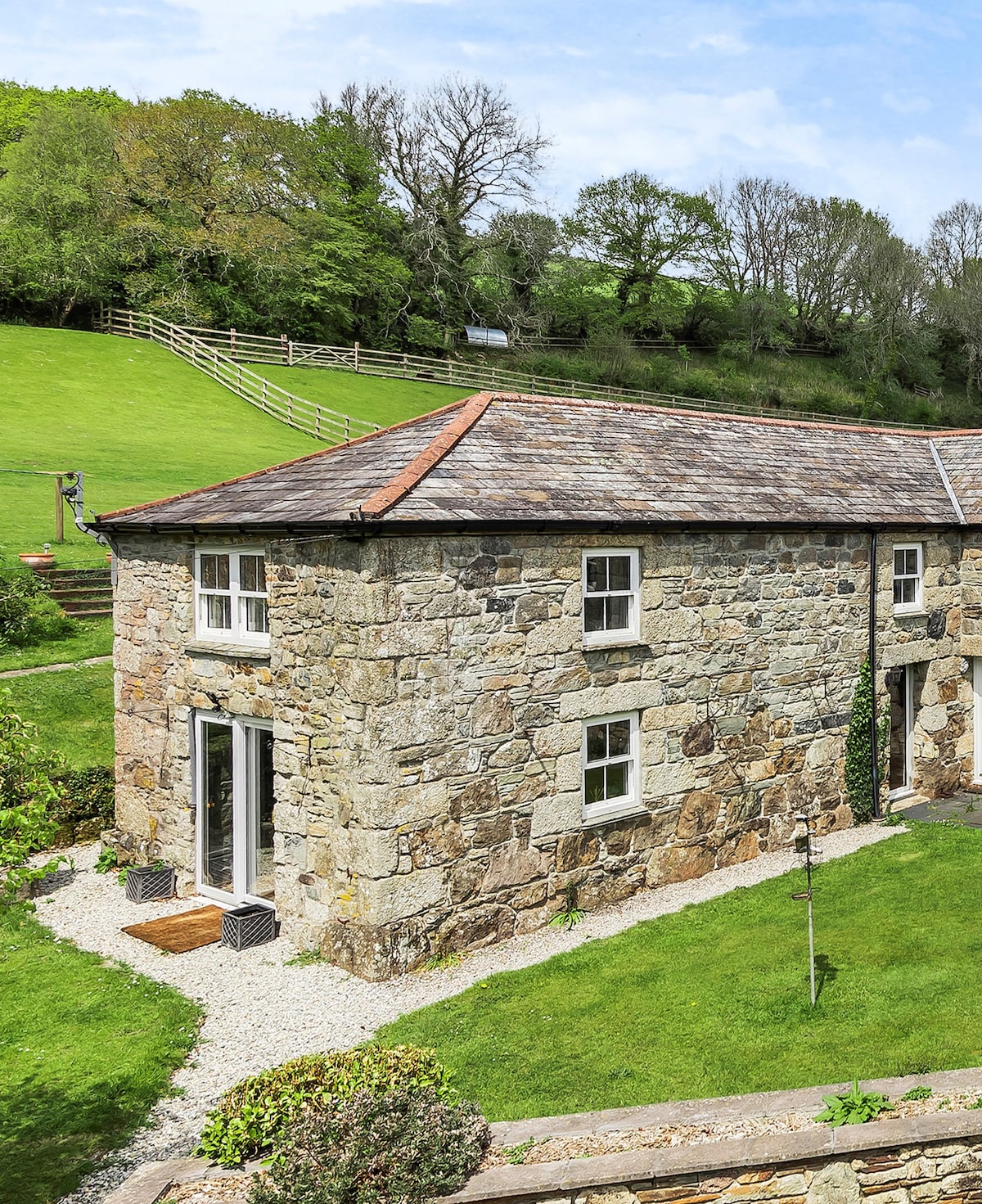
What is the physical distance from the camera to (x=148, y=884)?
11.8 metres

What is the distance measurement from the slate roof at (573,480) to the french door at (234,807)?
97.5 inches

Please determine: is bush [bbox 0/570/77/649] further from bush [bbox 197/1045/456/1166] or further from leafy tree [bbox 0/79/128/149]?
leafy tree [bbox 0/79/128/149]

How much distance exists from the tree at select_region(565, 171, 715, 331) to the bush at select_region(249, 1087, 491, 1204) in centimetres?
5878

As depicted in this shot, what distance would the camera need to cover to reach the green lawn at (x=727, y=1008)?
7.23m

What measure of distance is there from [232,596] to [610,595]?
14.5 feet

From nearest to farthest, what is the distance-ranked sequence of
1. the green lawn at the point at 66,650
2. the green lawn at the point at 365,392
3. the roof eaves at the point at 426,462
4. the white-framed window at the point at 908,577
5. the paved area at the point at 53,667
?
the roof eaves at the point at 426,462
the white-framed window at the point at 908,577
the paved area at the point at 53,667
the green lawn at the point at 66,650
the green lawn at the point at 365,392

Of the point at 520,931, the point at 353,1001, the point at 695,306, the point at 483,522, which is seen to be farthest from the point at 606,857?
the point at 695,306

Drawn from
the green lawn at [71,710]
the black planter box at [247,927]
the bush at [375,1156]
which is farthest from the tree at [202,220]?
the bush at [375,1156]

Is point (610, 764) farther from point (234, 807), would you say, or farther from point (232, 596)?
point (232, 596)

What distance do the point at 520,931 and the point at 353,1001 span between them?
7.38 ft

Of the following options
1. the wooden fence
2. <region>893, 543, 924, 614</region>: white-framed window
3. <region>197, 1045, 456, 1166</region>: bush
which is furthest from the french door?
the wooden fence

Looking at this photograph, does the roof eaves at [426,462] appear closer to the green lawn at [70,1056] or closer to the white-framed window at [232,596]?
the white-framed window at [232,596]

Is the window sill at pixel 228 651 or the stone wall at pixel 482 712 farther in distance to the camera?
the window sill at pixel 228 651

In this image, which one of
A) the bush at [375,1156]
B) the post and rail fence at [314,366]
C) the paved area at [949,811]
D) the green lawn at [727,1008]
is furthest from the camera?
the post and rail fence at [314,366]
